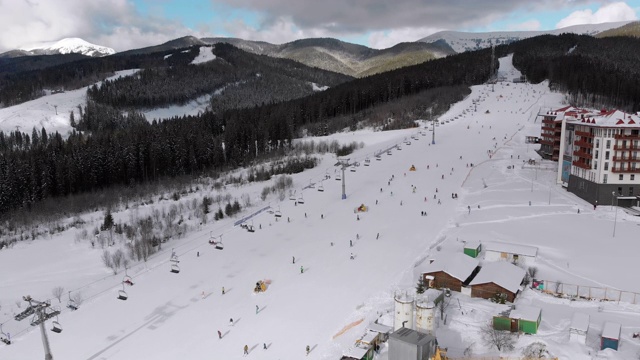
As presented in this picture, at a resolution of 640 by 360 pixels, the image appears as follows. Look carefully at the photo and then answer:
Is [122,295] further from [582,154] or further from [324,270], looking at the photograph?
[582,154]

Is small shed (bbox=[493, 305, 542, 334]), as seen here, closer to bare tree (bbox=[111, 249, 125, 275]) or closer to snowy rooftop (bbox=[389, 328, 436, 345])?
snowy rooftop (bbox=[389, 328, 436, 345])

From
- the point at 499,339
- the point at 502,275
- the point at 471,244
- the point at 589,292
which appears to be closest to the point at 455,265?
the point at 502,275

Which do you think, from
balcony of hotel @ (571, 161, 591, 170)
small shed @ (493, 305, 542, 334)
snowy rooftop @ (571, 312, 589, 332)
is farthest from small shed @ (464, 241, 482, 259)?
balcony of hotel @ (571, 161, 591, 170)

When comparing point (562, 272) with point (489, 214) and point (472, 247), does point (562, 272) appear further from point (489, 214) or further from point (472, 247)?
point (489, 214)

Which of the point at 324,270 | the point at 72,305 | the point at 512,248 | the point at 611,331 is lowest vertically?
the point at 324,270

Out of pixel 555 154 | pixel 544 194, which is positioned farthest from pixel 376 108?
pixel 544 194

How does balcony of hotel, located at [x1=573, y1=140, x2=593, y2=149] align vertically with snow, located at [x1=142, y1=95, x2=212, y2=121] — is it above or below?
below
